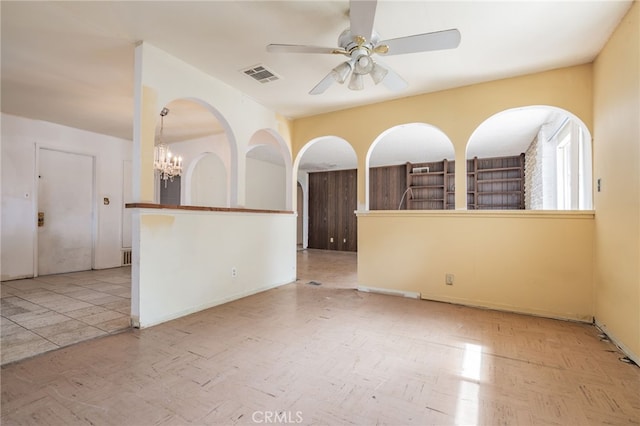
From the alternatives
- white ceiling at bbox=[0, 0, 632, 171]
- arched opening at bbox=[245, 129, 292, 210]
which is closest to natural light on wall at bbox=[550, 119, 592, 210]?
white ceiling at bbox=[0, 0, 632, 171]

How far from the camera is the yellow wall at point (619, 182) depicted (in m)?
2.13

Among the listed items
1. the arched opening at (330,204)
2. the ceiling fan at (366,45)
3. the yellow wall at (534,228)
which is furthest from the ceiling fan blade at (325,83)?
the arched opening at (330,204)

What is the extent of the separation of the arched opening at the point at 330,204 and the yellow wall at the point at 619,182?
5829 mm

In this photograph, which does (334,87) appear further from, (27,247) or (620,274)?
(27,247)

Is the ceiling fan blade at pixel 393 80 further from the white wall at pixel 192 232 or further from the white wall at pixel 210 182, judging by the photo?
the white wall at pixel 210 182

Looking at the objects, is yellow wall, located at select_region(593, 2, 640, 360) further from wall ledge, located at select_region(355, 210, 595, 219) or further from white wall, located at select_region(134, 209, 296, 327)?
white wall, located at select_region(134, 209, 296, 327)

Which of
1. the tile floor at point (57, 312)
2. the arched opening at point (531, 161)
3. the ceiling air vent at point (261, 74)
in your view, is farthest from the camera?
the arched opening at point (531, 161)

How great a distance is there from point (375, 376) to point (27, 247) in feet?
19.5

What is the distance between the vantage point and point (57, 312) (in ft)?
10.1

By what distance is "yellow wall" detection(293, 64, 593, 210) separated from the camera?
304cm

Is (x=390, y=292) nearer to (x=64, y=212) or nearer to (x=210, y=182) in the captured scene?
(x=210, y=182)

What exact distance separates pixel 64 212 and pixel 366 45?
5952 mm

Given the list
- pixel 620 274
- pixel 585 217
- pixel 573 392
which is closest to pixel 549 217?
pixel 585 217

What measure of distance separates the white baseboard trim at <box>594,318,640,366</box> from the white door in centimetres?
751
